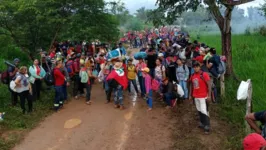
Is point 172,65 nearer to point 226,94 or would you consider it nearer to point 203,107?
point 226,94

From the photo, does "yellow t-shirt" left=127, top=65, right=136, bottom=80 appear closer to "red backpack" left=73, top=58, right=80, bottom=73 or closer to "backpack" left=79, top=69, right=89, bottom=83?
"backpack" left=79, top=69, right=89, bottom=83

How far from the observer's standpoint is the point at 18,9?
1117cm

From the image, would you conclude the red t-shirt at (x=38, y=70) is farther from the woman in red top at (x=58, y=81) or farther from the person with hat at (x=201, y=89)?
the person with hat at (x=201, y=89)

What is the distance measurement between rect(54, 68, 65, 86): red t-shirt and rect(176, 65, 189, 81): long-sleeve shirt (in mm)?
3423

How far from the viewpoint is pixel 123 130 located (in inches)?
300

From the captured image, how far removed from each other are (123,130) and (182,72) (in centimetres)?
270

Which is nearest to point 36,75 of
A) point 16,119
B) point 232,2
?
point 16,119

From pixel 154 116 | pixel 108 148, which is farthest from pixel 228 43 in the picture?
pixel 108 148

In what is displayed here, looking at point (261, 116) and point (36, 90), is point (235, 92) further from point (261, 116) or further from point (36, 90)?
point (36, 90)

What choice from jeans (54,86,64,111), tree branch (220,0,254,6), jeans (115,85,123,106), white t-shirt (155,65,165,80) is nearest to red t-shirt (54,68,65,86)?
jeans (54,86,64,111)

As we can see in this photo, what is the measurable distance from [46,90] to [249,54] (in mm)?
8930

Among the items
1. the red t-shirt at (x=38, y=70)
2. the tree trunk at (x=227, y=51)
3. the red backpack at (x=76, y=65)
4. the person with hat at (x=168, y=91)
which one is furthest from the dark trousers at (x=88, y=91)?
the tree trunk at (x=227, y=51)

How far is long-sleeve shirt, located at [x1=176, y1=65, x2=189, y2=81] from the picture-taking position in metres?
9.16

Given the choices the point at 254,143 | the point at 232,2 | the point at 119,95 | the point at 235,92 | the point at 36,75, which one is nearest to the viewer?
the point at 254,143
